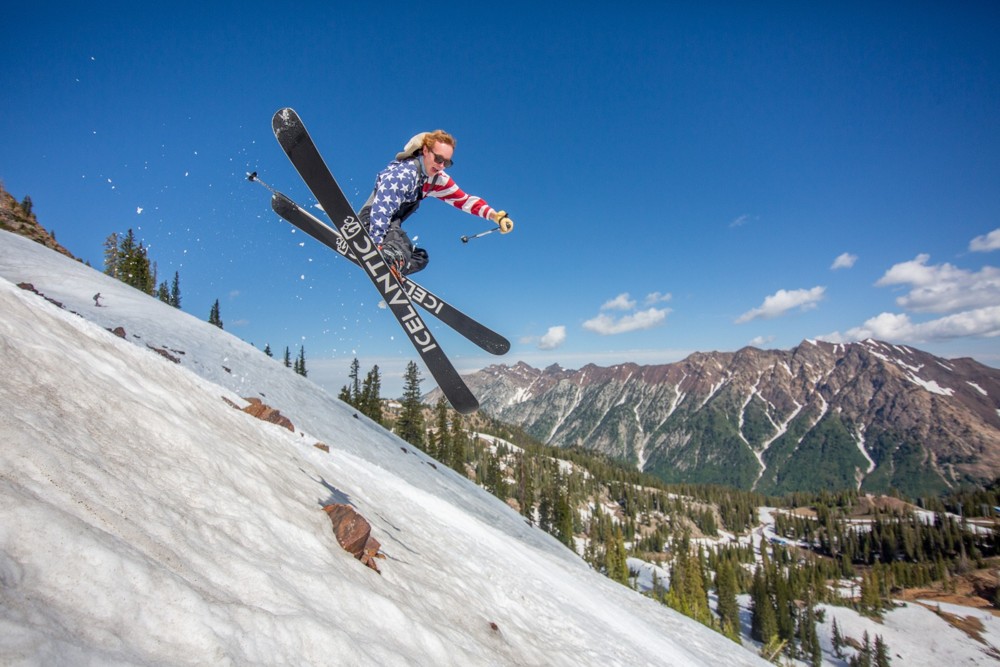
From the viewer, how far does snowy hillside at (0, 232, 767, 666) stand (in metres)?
2.26

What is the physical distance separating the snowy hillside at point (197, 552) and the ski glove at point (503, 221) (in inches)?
201

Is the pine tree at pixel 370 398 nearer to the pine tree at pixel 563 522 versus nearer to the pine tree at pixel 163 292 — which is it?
the pine tree at pixel 563 522

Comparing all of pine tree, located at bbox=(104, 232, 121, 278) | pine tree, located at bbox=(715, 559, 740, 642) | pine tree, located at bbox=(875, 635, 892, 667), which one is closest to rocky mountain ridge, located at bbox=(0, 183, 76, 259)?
pine tree, located at bbox=(104, 232, 121, 278)

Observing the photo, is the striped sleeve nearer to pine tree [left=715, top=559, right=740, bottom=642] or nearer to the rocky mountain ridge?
the rocky mountain ridge

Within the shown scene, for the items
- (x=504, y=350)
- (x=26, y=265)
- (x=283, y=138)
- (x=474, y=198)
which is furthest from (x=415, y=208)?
(x=26, y=265)

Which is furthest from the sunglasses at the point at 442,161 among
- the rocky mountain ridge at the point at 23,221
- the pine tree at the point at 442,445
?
the rocky mountain ridge at the point at 23,221

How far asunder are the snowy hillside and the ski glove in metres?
5.11

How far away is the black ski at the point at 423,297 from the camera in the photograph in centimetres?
995

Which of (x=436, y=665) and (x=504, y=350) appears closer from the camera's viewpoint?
(x=436, y=665)

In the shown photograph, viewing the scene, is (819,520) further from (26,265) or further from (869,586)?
(26,265)

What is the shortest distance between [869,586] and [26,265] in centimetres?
15254

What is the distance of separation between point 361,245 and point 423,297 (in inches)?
111

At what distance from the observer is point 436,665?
13.4 feet

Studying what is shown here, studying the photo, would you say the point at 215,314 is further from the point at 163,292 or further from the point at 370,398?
the point at 370,398
